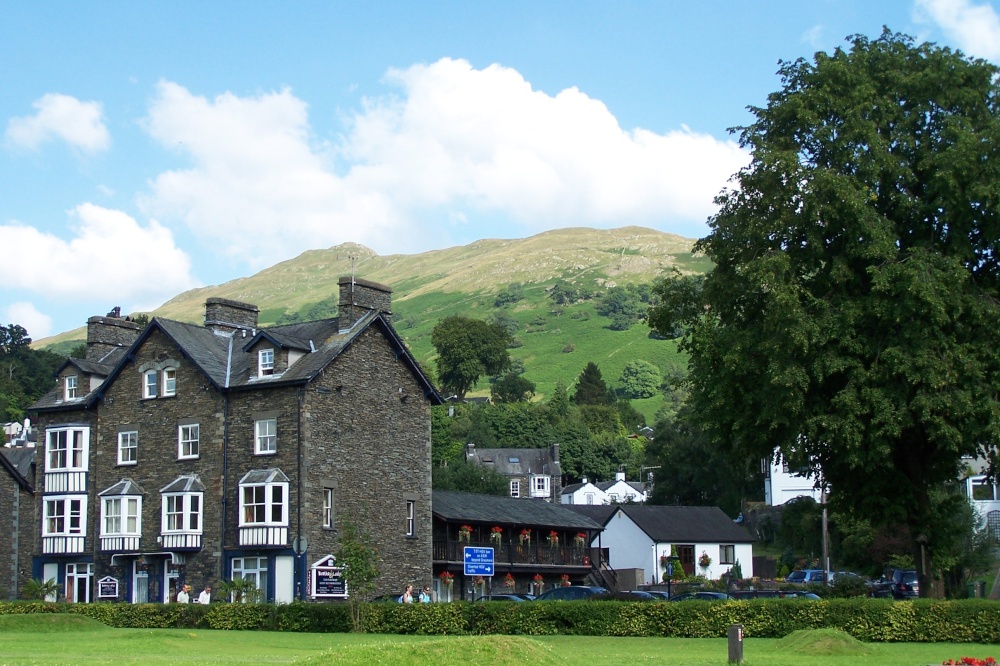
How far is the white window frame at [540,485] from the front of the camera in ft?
461

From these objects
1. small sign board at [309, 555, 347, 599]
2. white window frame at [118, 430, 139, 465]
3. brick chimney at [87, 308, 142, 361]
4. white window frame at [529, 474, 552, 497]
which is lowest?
small sign board at [309, 555, 347, 599]

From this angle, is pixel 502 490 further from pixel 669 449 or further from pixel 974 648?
pixel 974 648

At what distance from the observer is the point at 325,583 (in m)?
49.9

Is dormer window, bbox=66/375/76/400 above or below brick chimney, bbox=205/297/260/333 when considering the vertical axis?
below

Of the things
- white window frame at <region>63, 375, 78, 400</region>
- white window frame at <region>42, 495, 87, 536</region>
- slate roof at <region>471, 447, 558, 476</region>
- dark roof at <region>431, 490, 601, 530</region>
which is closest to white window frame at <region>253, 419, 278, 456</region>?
dark roof at <region>431, 490, 601, 530</region>

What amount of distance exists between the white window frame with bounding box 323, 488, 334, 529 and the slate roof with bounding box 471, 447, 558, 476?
291 feet

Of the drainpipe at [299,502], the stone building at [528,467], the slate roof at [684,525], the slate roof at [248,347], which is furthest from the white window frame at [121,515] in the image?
the stone building at [528,467]

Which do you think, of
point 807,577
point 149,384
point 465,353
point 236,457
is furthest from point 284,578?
point 465,353

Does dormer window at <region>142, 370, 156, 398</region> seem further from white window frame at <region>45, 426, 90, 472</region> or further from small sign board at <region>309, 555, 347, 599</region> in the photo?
small sign board at <region>309, 555, 347, 599</region>

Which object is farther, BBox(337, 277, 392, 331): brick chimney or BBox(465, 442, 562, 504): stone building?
BBox(465, 442, 562, 504): stone building

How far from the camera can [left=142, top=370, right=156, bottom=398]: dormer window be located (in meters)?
56.3

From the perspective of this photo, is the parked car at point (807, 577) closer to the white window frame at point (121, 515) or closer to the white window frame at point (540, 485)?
the white window frame at point (121, 515)

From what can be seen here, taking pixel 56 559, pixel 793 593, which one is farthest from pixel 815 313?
pixel 56 559

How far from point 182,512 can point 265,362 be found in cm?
760
